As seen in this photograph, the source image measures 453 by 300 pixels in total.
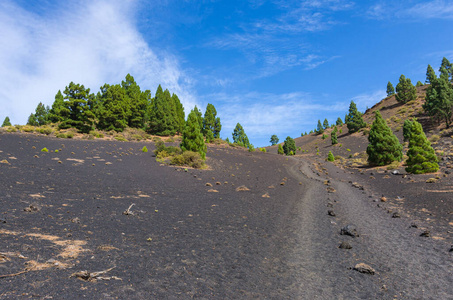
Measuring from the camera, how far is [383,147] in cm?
3042

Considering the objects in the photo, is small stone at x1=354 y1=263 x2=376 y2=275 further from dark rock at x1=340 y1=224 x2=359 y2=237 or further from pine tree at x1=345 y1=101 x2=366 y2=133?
pine tree at x1=345 y1=101 x2=366 y2=133

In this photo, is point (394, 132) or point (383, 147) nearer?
point (383, 147)

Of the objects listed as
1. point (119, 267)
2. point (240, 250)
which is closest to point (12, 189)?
point (119, 267)

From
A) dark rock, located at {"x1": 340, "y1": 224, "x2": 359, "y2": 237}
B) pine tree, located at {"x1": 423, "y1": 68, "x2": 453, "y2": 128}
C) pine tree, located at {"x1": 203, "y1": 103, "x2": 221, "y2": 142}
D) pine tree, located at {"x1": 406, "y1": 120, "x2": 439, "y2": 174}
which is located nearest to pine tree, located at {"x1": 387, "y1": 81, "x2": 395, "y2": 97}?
pine tree, located at {"x1": 423, "y1": 68, "x2": 453, "y2": 128}

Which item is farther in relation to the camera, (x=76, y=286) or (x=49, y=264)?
(x=49, y=264)

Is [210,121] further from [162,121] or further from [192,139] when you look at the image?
[192,139]

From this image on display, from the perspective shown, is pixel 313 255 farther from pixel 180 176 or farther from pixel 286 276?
pixel 180 176

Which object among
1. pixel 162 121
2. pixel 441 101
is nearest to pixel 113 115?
pixel 162 121

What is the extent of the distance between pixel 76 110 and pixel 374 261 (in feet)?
153

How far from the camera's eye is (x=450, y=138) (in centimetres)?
4162

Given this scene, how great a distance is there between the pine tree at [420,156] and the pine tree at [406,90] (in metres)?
74.7

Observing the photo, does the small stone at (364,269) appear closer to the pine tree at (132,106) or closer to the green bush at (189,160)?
the green bush at (189,160)

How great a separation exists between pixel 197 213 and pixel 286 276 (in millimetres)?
5135

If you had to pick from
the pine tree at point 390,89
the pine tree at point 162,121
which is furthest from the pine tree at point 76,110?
the pine tree at point 390,89
